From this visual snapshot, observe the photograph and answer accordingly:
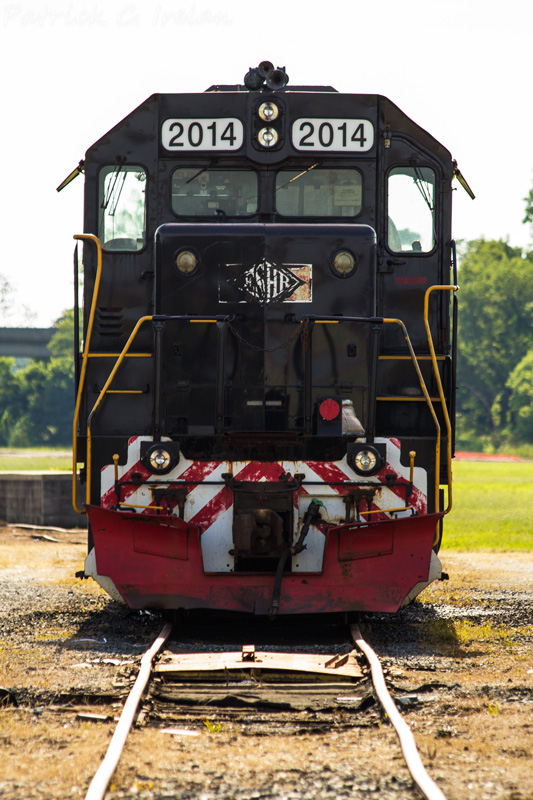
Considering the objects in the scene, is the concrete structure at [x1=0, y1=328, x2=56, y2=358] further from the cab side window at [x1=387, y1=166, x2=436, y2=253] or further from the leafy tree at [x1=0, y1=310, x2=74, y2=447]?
the cab side window at [x1=387, y1=166, x2=436, y2=253]

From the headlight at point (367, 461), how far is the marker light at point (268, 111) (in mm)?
2744

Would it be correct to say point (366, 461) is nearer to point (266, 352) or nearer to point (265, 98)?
point (266, 352)

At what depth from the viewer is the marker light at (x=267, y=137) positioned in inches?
299

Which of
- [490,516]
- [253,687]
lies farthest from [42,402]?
[253,687]

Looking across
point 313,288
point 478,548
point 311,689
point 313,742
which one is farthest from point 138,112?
point 478,548

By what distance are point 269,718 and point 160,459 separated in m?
2.61

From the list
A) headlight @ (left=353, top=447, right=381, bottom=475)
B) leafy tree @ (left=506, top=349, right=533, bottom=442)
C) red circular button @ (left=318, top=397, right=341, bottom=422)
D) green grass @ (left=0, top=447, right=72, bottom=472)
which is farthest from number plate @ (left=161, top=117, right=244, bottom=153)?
leafy tree @ (left=506, top=349, right=533, bottom=442)

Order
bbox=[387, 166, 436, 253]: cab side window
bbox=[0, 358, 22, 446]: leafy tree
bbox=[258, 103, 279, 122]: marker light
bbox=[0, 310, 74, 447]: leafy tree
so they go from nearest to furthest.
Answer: bbox=[258, 103, 279, 122]: marker light → bbox=[387, 166, 436, 253]: cab side window → bbox=[0, 310, 74, 447]: leafy tree → bbox=[0, 358, 22, 446]: leafy tree

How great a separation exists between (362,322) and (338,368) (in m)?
0.39

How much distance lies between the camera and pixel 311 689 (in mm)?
5227

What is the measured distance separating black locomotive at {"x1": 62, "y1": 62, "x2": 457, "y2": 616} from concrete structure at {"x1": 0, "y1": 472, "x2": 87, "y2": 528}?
8.19 metres

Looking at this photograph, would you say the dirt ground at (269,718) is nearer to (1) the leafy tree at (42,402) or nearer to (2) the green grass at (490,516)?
(2) the green grass at (490,516)

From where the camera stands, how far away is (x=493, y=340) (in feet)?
235

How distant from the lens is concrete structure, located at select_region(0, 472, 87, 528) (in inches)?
612
